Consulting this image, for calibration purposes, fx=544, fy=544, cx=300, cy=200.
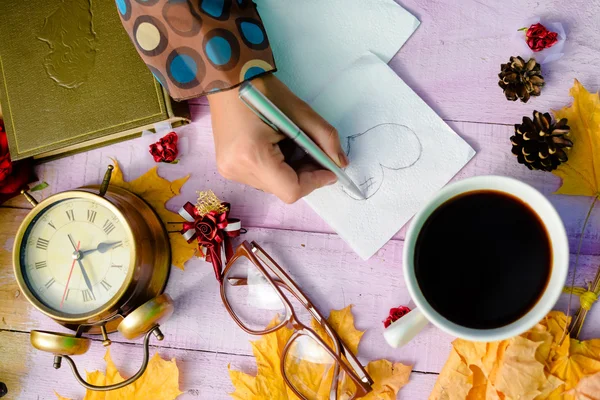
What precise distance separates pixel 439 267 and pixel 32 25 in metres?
0.59

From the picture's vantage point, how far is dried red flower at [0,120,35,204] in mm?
697

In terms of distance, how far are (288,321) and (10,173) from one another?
1.33 feet

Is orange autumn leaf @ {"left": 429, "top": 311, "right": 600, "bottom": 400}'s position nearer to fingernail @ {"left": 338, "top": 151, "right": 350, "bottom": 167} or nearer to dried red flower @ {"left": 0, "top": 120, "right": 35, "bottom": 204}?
fingernail @ {"left": 338, "top": 151, "right": 350, "bottom": 167}

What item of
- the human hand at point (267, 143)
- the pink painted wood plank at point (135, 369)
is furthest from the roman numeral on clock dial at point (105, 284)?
the human hand at point (267, 143)

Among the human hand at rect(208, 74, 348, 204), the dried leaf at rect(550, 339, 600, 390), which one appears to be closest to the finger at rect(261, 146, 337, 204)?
the human hand at rect(208, 74, 348, 204)

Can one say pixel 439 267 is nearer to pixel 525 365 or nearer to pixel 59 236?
pixel 525 365

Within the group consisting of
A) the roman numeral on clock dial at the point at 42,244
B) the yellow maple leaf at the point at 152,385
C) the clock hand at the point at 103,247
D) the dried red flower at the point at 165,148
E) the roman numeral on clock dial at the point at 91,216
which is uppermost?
the dried red flower at the point at 165,148

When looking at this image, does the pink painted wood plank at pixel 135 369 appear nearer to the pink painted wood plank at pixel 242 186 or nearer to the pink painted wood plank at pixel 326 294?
the pink painted wood plank at pixel 326 294

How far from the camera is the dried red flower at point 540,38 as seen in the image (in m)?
0.62

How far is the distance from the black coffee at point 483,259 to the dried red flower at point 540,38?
19 centimetres

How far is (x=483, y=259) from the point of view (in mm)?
600

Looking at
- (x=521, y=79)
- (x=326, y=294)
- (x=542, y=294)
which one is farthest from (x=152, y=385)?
(x=521, y=79)

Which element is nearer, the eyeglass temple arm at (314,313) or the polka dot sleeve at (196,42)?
the polka dot sleeve at (196,42)

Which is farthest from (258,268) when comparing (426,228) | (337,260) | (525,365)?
(525,365)
